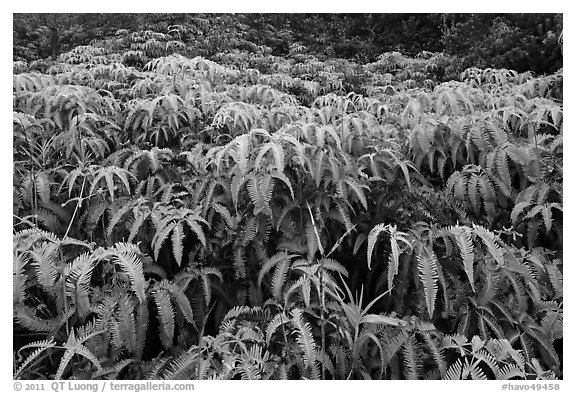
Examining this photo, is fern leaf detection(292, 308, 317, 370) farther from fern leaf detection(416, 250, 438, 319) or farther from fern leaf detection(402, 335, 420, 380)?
fern leaf detection(416, 250, 438, 319)

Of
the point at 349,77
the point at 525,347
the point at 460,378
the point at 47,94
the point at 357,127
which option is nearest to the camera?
the point at 460,378

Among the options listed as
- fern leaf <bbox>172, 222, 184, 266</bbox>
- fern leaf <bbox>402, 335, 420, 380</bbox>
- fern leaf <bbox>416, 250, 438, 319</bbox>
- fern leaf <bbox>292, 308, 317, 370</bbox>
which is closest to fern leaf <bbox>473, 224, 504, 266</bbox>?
fern leaf <bbox>416, 250, 438, 319</bbox>

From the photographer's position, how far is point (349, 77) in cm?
694

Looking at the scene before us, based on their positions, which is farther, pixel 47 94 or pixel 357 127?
pixel 47 94

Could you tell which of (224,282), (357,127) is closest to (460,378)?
(224,282)

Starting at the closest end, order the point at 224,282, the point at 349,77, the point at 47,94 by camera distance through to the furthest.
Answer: the point at 224,282 → the point at 47,94 → the point at 349,77

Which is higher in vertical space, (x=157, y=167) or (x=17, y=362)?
(x=157, y=167)

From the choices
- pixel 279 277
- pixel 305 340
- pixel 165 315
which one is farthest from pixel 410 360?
pixel 165 315

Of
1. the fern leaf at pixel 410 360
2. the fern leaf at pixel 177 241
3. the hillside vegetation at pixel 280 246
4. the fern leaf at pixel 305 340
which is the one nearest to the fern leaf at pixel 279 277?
the hillside vegetation at pixel 280 246

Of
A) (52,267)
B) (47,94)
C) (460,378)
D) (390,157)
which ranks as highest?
(47,94)

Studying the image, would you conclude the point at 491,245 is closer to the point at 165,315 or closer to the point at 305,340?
the point at 305,340

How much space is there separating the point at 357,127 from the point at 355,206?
856mm

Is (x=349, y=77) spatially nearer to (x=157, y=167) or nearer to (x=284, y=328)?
(x=157, y=167)

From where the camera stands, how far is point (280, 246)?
271 cm
